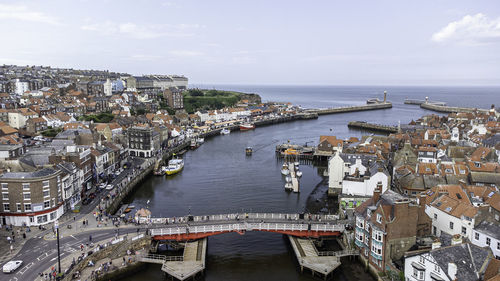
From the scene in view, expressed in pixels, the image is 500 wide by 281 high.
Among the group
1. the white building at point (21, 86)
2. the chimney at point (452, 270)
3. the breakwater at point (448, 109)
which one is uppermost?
the white building at point (21, 86)

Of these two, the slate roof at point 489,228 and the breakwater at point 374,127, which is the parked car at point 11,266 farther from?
the breakwater at point 374,127

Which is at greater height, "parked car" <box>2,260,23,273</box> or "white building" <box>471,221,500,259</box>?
"white building" <box>471,221,500,259</box>

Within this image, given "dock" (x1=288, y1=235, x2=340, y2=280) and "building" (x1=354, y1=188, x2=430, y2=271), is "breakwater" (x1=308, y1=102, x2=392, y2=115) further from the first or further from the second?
"building" (x1=354, y1=188, x2=430, y2=271)

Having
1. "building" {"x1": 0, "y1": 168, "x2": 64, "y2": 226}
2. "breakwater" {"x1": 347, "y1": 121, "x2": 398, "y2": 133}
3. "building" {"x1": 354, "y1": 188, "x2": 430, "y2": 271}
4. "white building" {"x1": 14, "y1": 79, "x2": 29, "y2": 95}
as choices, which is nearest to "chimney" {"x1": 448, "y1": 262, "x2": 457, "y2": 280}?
"building" {"x1": 354, "y1": 188, "x2": 430, "y2": 271}

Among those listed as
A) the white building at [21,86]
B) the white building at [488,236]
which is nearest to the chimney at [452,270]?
the white building at [488,236]

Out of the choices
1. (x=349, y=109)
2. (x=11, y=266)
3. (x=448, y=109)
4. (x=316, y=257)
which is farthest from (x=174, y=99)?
(x=448, y=109)

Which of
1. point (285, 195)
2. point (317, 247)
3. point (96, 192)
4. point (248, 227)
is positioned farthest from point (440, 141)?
point (96, 192)
